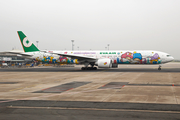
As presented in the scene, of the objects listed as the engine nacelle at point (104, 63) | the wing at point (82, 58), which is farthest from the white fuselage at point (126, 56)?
the engine nacelle at point (104, 63)

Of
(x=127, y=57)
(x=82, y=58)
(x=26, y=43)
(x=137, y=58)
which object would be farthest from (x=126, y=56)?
(x=26, y=43)

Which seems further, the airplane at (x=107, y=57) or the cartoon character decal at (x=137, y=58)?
the cartoon character decal at (x=137, y=58)

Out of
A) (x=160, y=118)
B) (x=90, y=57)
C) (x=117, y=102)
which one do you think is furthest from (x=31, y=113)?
(x=90, y=57)

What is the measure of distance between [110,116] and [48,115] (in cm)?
249

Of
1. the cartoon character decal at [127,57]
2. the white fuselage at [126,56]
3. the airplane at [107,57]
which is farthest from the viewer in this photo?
the cartoon character decal at [127,57]

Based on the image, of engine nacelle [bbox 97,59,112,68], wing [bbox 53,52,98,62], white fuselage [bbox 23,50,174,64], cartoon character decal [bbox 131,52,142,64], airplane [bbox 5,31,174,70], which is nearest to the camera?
engine nacelle [bbox 97,59,112,68]

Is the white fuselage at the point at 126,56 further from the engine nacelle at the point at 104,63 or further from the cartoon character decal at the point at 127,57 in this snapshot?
the engine nacelle at the point at 104,63

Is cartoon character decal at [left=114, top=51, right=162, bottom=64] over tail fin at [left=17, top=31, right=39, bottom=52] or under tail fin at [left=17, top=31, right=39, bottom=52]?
under

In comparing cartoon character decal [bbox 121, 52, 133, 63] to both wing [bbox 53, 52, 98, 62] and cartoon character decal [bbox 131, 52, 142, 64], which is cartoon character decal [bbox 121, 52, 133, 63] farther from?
wing [bbox 53, 52, 98, 62]

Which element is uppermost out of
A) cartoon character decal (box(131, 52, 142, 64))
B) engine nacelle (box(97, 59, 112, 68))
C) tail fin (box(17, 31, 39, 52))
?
tail fin (box(17, 31, 39, 52))

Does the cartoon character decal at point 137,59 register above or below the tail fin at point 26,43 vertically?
below

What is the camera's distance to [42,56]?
4188 centimetres

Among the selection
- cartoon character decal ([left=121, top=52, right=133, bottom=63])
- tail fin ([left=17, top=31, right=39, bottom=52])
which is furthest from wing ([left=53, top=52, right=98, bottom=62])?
tail fin ([left=17, top=31, right=39, bottom=52])

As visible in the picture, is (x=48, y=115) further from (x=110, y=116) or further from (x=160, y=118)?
(x=160, y=118)
